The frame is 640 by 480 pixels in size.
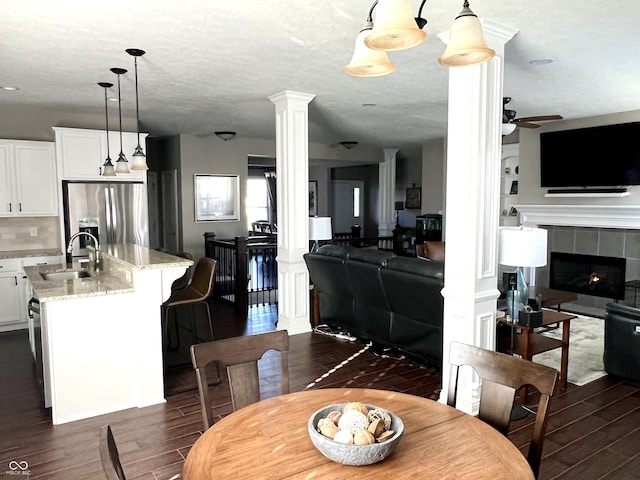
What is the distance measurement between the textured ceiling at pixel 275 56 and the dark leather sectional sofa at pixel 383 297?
1.70m

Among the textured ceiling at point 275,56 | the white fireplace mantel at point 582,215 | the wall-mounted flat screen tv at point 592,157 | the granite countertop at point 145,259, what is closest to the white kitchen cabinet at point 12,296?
the granite countertop at point 145,259

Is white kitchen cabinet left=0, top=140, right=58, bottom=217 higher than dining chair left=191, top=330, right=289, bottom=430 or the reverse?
higher

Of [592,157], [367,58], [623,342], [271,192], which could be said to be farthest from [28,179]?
[271,192]

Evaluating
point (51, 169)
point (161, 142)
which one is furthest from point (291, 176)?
point (161, 142)

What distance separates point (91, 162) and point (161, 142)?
3.22 m

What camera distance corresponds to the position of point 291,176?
17.2 feet

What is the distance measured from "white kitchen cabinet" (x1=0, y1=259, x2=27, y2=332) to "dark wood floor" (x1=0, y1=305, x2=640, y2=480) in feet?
3.29

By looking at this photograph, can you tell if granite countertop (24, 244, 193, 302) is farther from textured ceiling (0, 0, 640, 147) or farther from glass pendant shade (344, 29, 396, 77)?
glass pendant shade (344, 29, 396, 77)

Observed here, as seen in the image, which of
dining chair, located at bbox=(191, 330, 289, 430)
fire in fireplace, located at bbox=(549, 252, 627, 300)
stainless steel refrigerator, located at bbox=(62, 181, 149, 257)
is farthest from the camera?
fire in fireplace, located at bbox=(549, 252, 627, 300)

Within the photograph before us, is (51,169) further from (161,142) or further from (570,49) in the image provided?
(570,49)

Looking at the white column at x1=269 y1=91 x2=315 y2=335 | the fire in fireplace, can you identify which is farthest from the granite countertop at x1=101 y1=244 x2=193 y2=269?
the fire in fireplace

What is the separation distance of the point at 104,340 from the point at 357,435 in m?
2.59

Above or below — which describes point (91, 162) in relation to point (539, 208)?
above

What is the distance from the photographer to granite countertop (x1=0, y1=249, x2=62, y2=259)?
556cm
